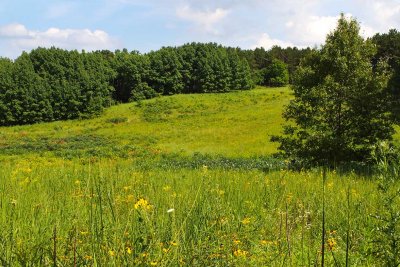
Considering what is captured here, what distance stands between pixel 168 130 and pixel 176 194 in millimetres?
41993

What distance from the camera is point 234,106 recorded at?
6162 centimetres

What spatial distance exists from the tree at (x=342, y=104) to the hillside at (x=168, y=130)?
1337 centimetres

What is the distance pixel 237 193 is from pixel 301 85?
12.9 metres

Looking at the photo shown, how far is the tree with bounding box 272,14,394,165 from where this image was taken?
1614cm

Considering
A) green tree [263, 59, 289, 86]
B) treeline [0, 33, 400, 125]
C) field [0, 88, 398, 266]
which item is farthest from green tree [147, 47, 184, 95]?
green tree [263, 59, 289, 86]

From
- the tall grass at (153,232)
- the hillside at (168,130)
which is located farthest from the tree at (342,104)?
the hillside at (168,130)

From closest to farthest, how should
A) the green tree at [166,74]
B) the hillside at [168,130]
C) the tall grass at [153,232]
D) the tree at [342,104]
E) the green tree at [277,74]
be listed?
the tall grass at [153,232]
the tree at [342,104]
the hillside at [168,130]
the green tree at [166,74]
the green tree at [277,74]

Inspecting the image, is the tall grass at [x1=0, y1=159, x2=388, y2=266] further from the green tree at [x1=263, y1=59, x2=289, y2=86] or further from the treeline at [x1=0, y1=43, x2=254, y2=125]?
the green tree at [x1=263, y1=59, x2=289, y2=86]

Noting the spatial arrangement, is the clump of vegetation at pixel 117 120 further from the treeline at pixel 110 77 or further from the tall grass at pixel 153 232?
the tall grass at pixel 153 232

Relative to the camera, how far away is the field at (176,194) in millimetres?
2537

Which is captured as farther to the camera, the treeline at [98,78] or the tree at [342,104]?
the treeline at [98,78]

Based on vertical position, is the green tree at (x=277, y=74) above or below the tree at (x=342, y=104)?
above

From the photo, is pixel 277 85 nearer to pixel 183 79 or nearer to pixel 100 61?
pixel 183 79

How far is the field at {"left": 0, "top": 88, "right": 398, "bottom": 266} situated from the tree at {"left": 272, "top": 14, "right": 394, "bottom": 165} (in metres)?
2.82
